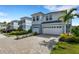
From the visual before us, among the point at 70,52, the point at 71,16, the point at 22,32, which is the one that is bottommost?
the point at 70,52

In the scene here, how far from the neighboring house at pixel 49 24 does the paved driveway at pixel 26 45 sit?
0.45 ft

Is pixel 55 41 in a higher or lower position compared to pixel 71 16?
lower

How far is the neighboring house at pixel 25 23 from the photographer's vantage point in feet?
14.5

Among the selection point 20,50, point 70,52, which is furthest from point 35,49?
point 70,52

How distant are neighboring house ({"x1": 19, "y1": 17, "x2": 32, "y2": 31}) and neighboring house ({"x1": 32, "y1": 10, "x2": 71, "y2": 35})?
74 millimetres

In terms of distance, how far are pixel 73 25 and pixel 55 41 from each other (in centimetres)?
44

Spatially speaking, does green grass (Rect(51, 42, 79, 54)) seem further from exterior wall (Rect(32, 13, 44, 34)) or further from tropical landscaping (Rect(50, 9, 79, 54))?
exterior wall (Rect(32, 13, 44, 34))

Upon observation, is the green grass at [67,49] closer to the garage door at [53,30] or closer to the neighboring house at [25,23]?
the garage door at [53,30]

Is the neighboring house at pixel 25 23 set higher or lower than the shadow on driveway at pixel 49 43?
higher

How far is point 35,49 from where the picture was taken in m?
4.38

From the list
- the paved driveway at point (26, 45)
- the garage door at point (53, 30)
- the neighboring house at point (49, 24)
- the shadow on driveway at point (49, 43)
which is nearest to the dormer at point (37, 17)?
the neighboring house at point (49, 24)

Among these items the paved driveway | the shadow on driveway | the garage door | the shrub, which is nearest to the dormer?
the garage door

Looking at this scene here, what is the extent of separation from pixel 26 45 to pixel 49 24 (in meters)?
0.58
